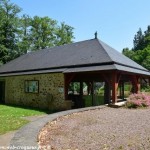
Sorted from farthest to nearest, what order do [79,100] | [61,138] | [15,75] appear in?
[15,75], [79,100], [61,138]

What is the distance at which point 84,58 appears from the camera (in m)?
18.8

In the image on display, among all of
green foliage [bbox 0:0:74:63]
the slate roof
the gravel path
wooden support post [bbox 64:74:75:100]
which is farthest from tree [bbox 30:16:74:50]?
the gravel path

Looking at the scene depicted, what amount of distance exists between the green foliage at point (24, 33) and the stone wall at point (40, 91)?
51.2 ft

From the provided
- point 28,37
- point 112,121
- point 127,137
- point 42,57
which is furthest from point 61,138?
point 28,37

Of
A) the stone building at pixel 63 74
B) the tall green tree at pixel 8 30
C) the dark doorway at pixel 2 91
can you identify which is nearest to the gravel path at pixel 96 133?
the stone building at pixel 63 74

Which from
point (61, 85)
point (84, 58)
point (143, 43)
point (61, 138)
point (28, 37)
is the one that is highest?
point (143, 43)

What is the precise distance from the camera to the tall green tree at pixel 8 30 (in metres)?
38.2

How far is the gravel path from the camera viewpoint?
6.96 metres

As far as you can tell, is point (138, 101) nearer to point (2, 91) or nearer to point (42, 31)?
point (2, 91)

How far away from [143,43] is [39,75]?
7305 cm

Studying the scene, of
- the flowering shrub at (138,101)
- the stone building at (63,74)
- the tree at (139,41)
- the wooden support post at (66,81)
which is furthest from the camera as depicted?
the tree at (139,41)

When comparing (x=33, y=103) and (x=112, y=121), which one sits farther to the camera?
(x=33, y=103)

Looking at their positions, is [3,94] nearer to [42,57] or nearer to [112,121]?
[42,57]

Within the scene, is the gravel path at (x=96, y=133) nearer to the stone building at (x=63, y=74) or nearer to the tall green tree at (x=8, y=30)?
the stone building at (x=63, y=74)
